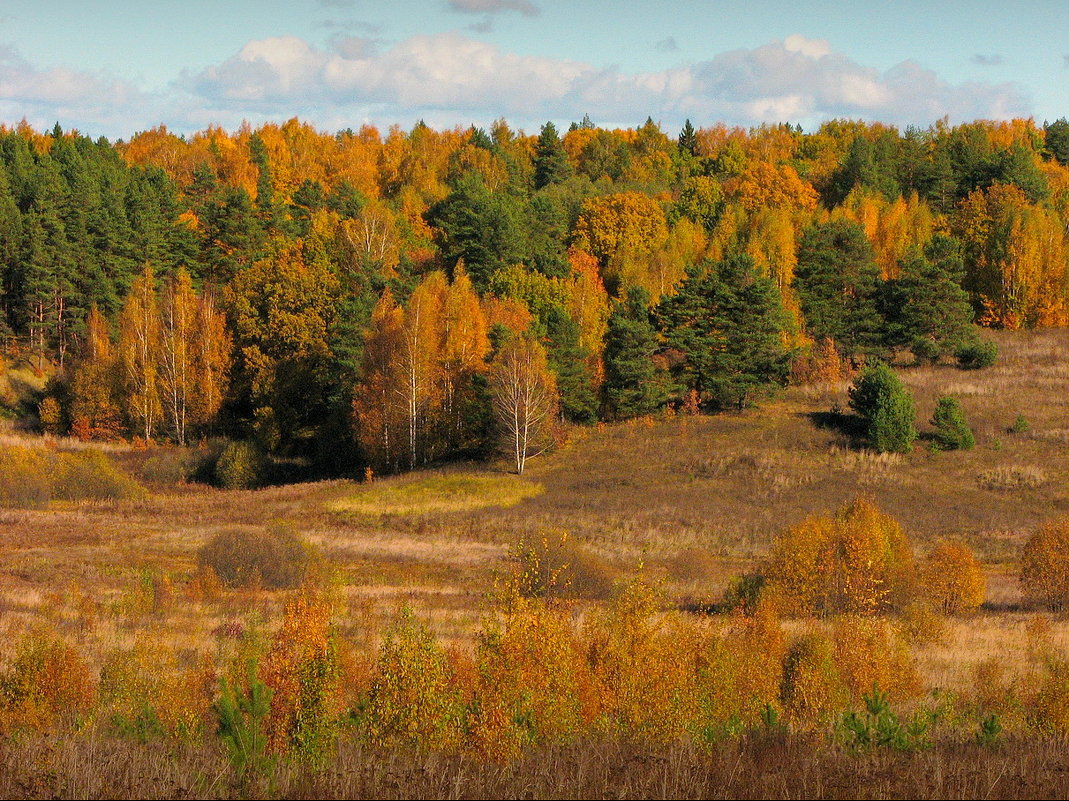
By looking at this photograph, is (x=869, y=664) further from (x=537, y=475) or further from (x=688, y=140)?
(x=688, y=140)

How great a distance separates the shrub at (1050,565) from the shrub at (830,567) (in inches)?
197

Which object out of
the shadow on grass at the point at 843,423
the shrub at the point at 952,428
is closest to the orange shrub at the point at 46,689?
the shadow on grass at the point at 843,423

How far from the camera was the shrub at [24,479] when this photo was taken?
4972 centimetres

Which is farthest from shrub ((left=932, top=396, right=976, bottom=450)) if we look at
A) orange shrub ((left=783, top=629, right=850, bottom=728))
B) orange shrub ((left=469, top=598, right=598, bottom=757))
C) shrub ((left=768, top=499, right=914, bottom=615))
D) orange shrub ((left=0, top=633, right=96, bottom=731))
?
orange shrub ((left=0, top=633, right=96, bottom=731))

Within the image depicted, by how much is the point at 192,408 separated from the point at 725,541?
38.4 metres

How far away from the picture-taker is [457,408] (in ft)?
190

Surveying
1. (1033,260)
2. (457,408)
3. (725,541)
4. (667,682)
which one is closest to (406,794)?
(667,682)

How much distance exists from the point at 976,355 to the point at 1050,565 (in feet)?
117

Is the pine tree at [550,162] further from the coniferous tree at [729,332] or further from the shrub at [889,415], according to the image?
the shrub at [889,415]

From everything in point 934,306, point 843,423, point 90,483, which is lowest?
point 90,483

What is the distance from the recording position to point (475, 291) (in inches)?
2758

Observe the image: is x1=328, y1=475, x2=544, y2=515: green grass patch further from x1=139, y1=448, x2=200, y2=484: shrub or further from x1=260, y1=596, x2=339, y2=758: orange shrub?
x1=260, y1=596, x2=339, y2=758: orange shrub

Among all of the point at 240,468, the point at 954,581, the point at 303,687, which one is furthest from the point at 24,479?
the point at 303,687

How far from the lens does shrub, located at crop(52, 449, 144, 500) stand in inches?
2076
